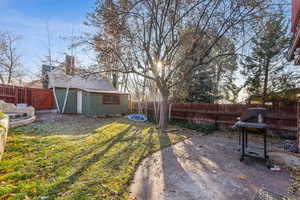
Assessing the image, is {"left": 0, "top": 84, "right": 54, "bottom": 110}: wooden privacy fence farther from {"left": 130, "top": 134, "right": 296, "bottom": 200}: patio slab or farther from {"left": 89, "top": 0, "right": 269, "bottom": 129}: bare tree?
{"left": 130, "top": 134, "right": 296, "bottom": 200}: patio slab

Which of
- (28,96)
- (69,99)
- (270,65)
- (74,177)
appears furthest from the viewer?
(69,99)

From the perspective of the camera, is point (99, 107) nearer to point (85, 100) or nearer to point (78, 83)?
point (85, 100)

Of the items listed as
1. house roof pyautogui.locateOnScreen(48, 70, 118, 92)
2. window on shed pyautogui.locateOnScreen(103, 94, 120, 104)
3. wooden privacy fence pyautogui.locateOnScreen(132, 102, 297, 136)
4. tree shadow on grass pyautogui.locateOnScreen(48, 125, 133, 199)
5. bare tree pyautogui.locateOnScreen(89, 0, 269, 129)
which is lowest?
tree shadow on grass pyautogui.locateOnScreen(48, 125, 133, 199)

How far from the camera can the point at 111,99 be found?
11164 millimetres

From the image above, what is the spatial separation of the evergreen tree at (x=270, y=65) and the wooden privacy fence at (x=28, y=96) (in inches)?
564

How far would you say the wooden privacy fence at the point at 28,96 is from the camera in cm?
888

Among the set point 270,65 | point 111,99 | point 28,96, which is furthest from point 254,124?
point 28,96

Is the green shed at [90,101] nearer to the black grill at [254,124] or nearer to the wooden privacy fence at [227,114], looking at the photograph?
the wooden privacy fence at [227,114]

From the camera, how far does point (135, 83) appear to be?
10.6 meters

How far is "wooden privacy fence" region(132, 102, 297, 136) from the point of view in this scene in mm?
5531

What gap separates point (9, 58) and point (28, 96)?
950 centimetres

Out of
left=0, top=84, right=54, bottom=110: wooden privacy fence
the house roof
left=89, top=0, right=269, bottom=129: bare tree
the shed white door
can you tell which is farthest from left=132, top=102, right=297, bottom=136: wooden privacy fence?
left=0, top=84, right=54, bottom=110: wooden privacy fence

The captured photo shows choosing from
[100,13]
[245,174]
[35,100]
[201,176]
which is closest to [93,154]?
[201,176]

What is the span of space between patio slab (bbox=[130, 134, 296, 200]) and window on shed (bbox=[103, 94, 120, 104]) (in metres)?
8.10
